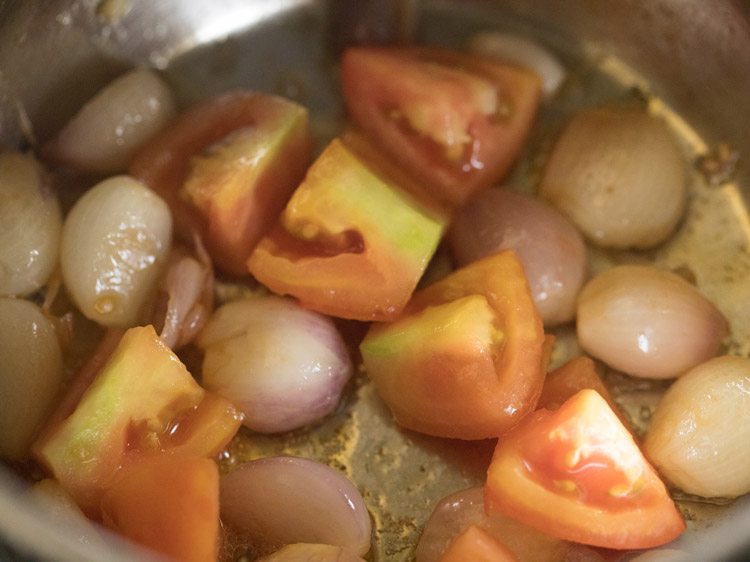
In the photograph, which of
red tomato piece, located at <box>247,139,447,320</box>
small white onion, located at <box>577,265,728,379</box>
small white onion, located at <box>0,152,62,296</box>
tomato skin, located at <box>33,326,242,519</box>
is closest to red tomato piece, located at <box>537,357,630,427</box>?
small white onion, located at <box>577,265,728,379</box>

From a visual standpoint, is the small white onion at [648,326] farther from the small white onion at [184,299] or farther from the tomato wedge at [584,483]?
the small white onion at [184,299]

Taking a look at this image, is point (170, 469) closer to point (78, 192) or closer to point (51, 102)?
point (78, 192)

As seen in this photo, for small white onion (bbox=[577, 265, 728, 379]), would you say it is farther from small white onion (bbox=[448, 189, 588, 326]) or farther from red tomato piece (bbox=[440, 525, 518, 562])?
red tomato piece (bbox=[440, 525, 518, 562])

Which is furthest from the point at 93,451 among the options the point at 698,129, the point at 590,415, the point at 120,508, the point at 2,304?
the point at 698,129

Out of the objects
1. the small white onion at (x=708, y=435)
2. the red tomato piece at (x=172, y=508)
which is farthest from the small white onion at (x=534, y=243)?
the red tomato piece at (x=172, y=508)

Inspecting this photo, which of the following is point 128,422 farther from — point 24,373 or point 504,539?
point 504,539

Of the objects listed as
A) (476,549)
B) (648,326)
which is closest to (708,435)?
(648,326)
